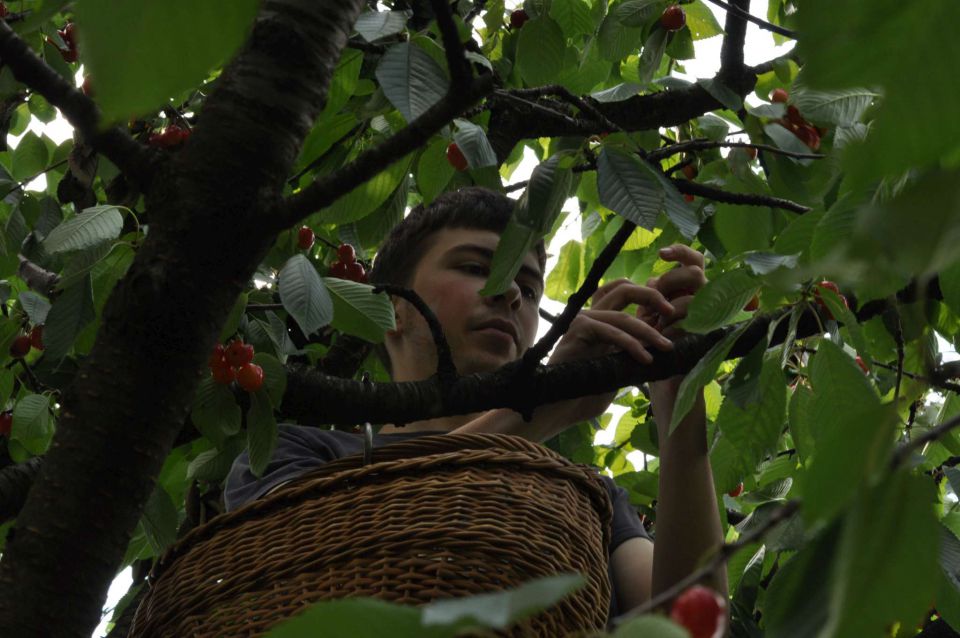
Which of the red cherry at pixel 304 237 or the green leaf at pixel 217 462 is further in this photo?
the red cherry at pixel 304 237

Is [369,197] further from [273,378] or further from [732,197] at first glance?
[732,197]

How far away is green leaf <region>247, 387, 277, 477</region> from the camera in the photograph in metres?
1.85

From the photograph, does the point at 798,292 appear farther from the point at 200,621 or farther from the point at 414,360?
the point at 414,360

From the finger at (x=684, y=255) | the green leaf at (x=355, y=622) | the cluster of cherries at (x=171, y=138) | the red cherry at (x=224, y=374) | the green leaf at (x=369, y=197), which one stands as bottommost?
the green leaf at (x=355, y=622)

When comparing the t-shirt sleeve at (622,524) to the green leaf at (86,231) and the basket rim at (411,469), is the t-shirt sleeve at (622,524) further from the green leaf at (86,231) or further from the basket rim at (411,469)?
the green leaf at (86,231)

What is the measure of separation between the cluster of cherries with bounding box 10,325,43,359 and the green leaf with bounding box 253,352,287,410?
87cm

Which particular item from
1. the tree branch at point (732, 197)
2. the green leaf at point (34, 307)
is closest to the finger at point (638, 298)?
the tree branch at point (732, 197)

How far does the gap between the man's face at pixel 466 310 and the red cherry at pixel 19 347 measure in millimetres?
858

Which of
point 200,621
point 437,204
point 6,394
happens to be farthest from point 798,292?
point 6,394

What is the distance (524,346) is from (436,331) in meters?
0.62

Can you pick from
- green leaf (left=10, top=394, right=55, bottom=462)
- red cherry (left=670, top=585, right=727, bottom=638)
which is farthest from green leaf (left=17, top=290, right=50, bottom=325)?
red cherry (left=670, top=585, right=727, bottom=638)

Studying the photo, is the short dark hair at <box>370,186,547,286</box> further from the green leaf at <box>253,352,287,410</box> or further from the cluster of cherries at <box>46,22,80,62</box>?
the cluster of cherries at <box>46,22,80,62</box>

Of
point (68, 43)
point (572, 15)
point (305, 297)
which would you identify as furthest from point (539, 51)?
point (68, 43)

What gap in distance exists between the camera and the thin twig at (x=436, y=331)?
1690 millimetres
